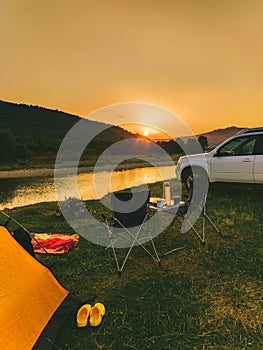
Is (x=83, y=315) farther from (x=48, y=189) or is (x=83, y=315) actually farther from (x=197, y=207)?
(x=48, y=189)

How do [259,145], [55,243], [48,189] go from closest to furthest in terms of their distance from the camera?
[55,243] → [259,145] → [48,189]

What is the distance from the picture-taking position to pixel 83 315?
149 inches

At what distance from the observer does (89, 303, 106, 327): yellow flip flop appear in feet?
12.2

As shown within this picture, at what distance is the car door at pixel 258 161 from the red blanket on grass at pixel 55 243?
6.25 m

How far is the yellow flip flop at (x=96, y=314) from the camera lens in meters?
3.72

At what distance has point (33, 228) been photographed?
27.8ft

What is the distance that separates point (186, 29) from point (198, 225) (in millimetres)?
8403

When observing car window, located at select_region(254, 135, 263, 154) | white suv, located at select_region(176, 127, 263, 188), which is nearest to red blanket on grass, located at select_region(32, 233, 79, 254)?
white suv, located at select_region(176, 127, 263, 188)

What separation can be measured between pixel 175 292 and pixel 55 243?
10.6ft

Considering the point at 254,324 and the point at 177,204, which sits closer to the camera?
the point at 254,324

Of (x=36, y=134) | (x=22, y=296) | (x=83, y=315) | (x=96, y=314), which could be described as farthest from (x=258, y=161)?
(x=36, y=134)

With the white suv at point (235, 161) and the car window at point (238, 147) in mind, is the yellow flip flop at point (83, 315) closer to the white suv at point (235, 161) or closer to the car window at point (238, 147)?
the white suv at point (235, 161)

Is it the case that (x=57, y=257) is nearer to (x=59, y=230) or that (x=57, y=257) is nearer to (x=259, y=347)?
(x=59, y=230)

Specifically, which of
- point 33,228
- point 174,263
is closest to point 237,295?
point 174,263
